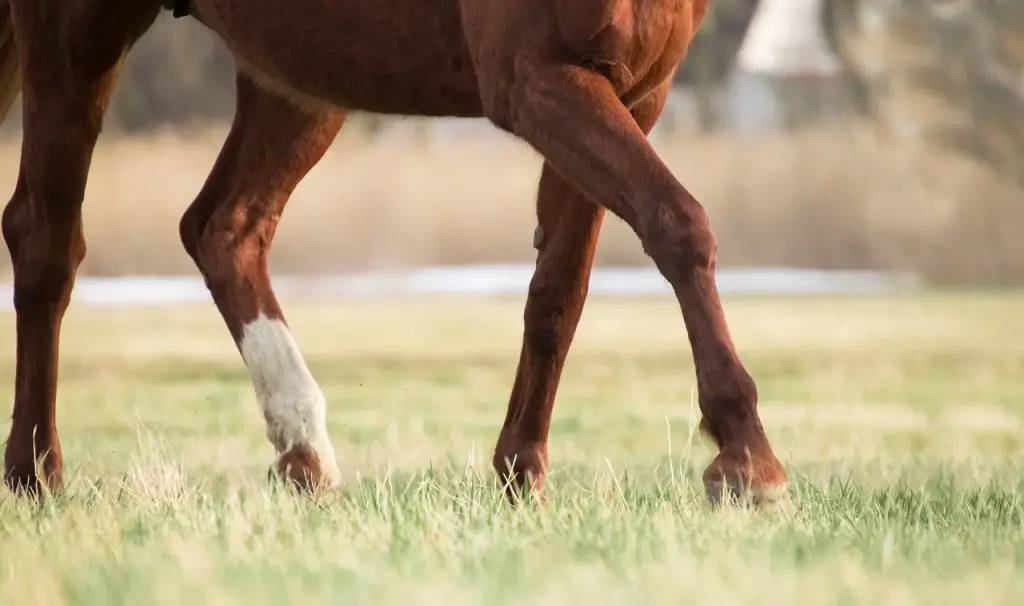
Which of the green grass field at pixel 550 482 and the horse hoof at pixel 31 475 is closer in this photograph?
the green grass field at pixel 550 482

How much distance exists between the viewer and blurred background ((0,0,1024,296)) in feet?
46.1

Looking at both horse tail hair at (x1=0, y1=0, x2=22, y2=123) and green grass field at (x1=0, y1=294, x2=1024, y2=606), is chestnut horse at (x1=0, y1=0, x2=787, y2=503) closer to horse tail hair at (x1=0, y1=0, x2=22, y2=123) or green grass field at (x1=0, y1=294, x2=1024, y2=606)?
horse tail hair at (x1=0, y1=0, x2=22, y2=123)

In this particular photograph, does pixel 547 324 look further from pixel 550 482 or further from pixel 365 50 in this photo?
pixel 365 50

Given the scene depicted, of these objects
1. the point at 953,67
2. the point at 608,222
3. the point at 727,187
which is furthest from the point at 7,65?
the point at 727,187

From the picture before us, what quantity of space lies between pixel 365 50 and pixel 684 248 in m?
0.95

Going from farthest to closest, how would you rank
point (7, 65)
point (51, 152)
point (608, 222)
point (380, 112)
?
1. point (608, 222)
2. point (7, 65)
3. point (51, 152)
4. point (380, 112)

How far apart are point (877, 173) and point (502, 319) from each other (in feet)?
18.6

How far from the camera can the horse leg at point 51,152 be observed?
4.09 m

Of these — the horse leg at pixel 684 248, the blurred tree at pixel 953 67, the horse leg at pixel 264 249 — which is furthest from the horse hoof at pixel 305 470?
the blurred tree at pixel 953 67

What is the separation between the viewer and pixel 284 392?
420 centimetres

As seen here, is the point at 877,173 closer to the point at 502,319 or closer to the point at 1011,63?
the point at 1011,63

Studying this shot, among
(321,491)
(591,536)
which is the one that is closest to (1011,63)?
(321,491)

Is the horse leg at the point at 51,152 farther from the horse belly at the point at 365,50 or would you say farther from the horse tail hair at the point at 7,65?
the horse belly at the point at 365,50

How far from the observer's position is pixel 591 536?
2.69 metres
